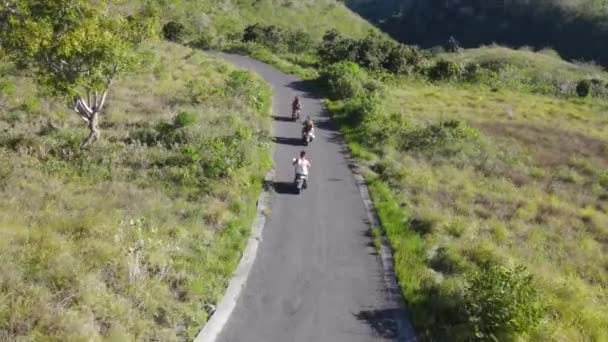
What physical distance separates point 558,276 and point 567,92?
3948 centimetres

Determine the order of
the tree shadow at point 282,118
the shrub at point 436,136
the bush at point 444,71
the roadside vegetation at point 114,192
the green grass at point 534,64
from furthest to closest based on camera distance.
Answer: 1. the green grass at point 534,64
2. the bush at point 444,71
3. the tree shadow at point 282,118
4. the shrub at point 436,136
5. the roadside vegetation at point 114,192

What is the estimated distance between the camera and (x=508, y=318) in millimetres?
10391

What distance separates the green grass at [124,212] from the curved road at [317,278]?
846 millimetres

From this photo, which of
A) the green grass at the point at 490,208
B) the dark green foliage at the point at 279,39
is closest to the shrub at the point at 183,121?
the green grass at the point at 490,208

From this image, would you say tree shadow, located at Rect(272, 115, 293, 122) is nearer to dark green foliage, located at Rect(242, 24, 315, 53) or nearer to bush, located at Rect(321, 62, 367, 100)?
bush, located at Rect(321, 62, 367, 100)

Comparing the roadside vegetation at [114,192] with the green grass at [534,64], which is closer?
the roadside vegetation at [114,192]

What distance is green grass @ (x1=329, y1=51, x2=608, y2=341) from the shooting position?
12.0 meters

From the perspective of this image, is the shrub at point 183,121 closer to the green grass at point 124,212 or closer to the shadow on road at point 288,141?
the green grass at point 124,212

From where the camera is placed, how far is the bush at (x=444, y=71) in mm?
46125

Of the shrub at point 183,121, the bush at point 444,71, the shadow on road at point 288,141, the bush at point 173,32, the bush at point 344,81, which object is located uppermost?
the bush at point 173,32

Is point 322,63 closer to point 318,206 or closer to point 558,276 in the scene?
point 318,206

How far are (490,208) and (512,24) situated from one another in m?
109

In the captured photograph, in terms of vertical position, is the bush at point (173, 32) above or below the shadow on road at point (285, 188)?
above

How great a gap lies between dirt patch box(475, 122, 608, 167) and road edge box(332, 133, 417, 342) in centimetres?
1100
